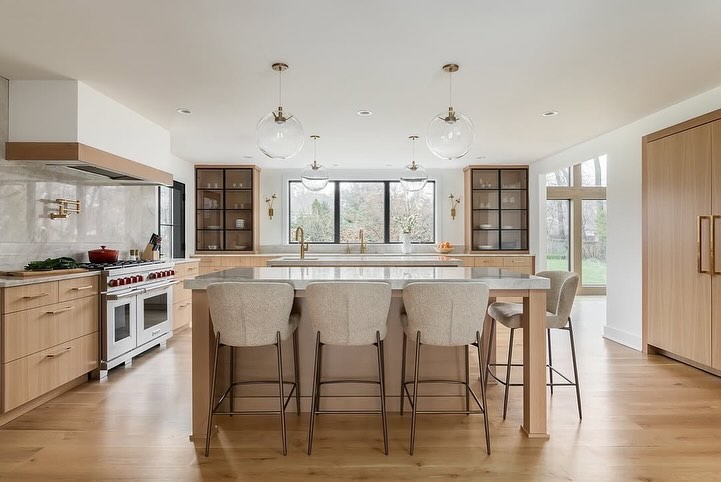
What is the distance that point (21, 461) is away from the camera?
2.27 metres

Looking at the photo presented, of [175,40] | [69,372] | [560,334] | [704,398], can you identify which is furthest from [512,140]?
[69,372]

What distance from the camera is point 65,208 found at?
3799 millimetres

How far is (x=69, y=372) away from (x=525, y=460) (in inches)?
124

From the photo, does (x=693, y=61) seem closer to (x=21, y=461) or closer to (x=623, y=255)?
(x=623, y=255)


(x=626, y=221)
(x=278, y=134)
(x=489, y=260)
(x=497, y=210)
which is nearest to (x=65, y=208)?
(x=278, y=134)

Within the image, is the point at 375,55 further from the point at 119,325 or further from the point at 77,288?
the point at 119,325

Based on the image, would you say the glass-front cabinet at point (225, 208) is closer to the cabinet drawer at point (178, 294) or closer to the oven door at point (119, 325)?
the cabinet drawer at point (178, 294)

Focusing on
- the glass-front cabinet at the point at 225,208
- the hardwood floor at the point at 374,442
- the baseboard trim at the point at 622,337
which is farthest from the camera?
the glass-front cabinet at the point at 225,208

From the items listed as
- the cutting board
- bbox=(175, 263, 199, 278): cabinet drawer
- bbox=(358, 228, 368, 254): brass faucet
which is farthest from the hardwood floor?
bbox=(358, 228, 368, 254): brass faucet

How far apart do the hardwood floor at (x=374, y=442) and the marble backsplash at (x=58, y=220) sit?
48.5 inches

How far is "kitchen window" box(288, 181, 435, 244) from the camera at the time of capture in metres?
7.89

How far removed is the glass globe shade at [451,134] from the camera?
110 inches

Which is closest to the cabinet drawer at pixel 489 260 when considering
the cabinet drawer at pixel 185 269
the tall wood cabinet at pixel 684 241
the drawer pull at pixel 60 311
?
the tall wood cabinet at pixel 684 241

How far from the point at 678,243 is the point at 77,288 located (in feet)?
16.6
